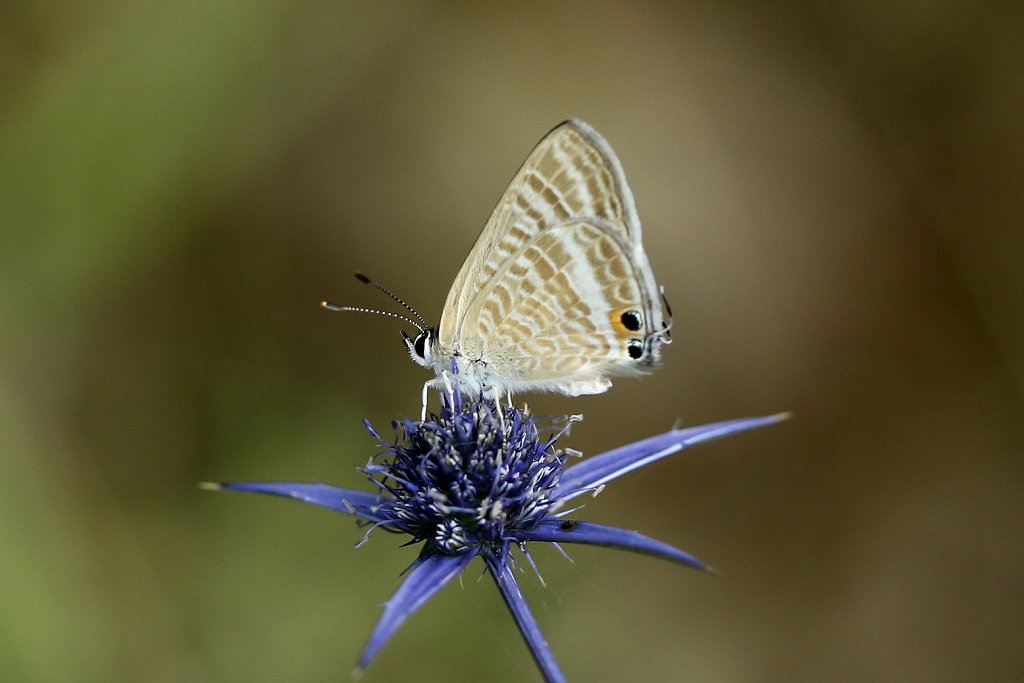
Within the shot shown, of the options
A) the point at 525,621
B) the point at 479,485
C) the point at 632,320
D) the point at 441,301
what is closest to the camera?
the point at 525,621

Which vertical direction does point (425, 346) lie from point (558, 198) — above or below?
below

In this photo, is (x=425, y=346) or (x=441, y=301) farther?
(x=441, y=301)

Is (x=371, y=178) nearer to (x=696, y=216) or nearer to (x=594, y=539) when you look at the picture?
(x=696, y=216)

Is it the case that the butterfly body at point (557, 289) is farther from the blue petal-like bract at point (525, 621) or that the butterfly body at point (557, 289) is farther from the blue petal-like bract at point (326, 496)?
the blue petal-like bract at point (525, 621)

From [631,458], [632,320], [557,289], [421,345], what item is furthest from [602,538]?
[421,345]

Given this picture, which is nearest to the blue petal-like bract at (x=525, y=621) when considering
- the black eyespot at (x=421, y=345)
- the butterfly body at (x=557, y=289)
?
the butterfly body at (x=557, y=289)

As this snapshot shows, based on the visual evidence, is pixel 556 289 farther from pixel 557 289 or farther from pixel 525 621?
pixel 525 621

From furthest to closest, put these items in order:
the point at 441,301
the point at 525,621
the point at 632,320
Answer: the point at 441,301, the point at 632,320, the point at 525,621
